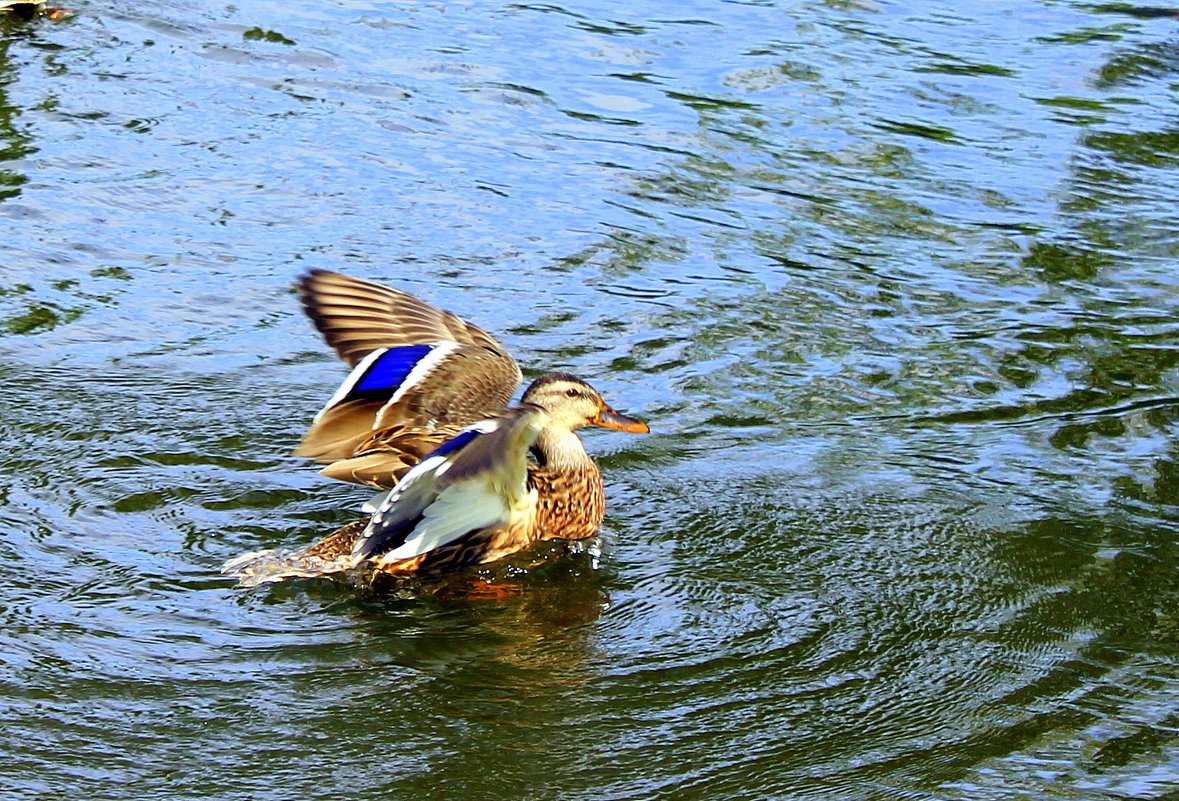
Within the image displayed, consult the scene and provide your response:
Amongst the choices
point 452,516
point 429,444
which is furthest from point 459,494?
point 429,444

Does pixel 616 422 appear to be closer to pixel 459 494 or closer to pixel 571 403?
pixel 571 403

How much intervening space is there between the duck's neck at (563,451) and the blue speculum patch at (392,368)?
0.53 m

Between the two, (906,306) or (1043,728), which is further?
(906,306)

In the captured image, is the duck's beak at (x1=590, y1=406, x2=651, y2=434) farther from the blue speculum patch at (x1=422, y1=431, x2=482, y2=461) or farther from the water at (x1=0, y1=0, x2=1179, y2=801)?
the blue speculum patch at (x1=422, y1=431, x2=482, y2=461)

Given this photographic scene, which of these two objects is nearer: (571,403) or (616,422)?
(571,403)

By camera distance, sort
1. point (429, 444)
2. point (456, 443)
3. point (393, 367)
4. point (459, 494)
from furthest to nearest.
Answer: point (393, 367) → point (429, 444) → point (459, 494) → point (456, 443)

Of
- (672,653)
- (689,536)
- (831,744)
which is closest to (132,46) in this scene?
(689,536)

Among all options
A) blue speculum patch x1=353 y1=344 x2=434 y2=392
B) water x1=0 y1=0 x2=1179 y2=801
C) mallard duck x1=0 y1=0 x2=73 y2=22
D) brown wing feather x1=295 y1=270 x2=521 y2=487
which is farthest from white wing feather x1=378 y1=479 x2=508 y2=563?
mallard duck x1=0 y1=0 x2=73 y2=22

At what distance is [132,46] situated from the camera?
33.6ft

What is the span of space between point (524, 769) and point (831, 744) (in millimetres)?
786

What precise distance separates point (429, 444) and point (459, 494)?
361 mm

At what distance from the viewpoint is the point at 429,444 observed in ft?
17.3

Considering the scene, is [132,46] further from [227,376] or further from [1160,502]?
[1160,502]

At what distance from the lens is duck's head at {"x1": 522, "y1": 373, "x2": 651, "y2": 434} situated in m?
5.37
